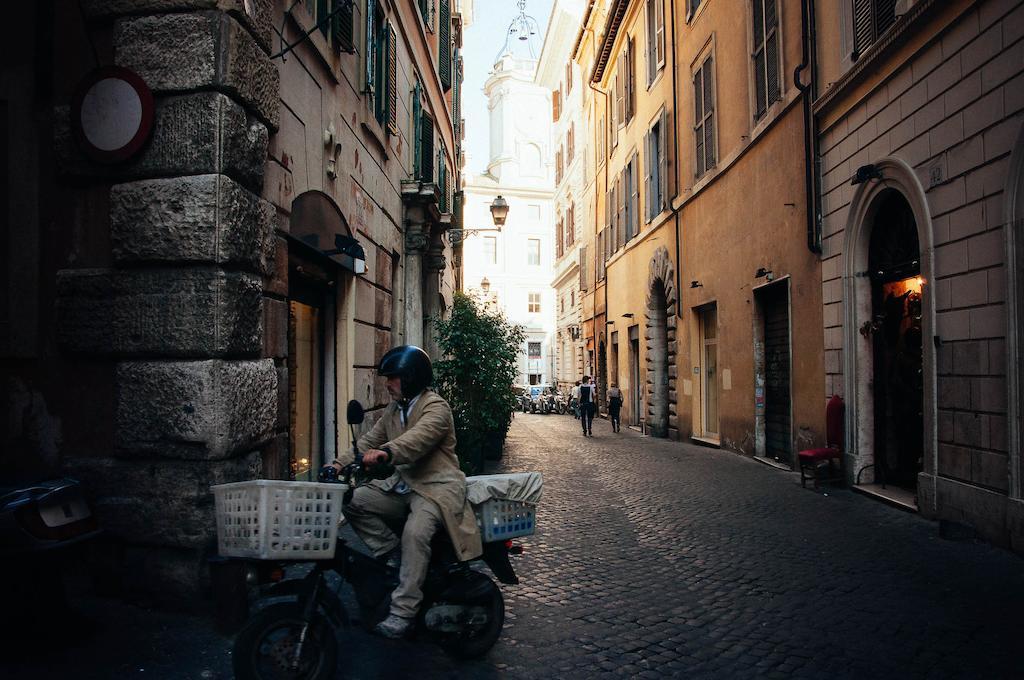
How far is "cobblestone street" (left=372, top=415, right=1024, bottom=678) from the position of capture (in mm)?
3914

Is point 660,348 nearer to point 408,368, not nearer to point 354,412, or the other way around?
point 408,368

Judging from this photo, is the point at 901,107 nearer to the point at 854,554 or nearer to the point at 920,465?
the point at 920,465

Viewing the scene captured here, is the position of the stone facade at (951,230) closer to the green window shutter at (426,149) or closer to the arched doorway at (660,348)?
the green window shutter at (426,149)

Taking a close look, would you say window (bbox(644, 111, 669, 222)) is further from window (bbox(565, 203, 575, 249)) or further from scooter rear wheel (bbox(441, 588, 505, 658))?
scooter rear wheel (bbox(441, 588, 505, 658))

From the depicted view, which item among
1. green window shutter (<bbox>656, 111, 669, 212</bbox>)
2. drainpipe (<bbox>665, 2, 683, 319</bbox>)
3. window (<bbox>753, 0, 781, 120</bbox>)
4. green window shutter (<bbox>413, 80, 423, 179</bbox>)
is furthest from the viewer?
green window shutter (<bbox>656, 111, 669, 212</bbox>)

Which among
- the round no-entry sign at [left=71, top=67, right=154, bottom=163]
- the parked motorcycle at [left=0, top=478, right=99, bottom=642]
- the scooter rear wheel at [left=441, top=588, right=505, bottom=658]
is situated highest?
the round no-entry sign at [left=71, top=67, right=154, bottom=163]

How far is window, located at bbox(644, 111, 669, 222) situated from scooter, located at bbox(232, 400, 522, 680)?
14992mm

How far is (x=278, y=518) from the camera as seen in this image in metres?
3.11

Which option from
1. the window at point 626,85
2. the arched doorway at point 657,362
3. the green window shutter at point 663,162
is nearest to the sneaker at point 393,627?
the green window shutter at point 663,162

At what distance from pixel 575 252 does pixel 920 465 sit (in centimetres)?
Result: 2586

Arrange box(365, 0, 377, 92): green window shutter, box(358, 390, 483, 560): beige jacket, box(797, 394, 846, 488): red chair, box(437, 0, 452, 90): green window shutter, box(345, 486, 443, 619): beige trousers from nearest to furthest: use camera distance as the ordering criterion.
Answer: box(345, 486, 443, 619): beige trousers < box(358, 390, 483, 560): beige jacket < box(365, 0, 377, 92): green window shutter < box(797, 394, 846, 488): red chair < box(437, 0, 452, 90): green window shutter

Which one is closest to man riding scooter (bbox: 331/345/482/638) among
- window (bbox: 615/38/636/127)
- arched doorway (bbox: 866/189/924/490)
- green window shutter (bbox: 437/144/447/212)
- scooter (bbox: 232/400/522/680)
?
scooter (bbox: 232/400/522/680)

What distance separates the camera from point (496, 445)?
12.6 meters

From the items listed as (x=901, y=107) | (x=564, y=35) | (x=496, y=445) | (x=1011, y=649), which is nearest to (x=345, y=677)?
(x=1011, y=649)
